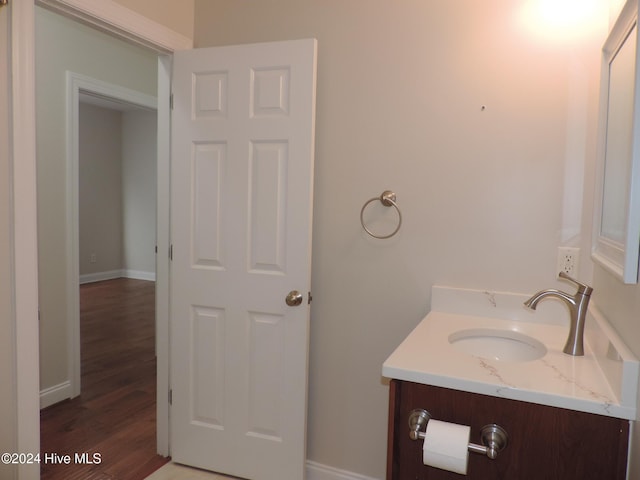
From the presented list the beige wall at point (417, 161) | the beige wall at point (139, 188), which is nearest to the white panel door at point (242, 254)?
the beige wall at point (417, 161)

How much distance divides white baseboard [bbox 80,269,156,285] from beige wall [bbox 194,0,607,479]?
557 centimetres

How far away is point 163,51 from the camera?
2.17m

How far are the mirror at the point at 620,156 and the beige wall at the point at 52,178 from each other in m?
2.98

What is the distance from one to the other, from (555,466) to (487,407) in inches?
8.0

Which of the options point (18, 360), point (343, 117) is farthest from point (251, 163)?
point (18, 360)

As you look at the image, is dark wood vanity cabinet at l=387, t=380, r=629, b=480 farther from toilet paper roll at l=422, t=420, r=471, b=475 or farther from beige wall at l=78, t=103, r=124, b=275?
beige wall at l=78, t=103, r=124, b=275

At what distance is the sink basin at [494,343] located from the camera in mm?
1613

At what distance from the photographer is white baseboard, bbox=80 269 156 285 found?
690 cm

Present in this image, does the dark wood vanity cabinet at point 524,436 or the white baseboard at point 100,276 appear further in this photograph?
the white baseboard at point 100,276

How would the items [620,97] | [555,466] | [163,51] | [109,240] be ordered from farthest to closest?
[109,240] < [163,51] < [620,97] < [555,466]

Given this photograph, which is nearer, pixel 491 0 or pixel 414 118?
pixel 491 0

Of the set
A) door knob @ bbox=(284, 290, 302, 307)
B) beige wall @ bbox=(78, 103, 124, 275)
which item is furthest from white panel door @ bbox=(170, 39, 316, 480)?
beige wall @ bbox=(78, 103, 124, 275)

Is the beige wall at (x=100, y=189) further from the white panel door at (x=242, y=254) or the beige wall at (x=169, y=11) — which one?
the white panel door at (x=242, y=254)

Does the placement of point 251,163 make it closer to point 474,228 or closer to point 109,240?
point 474,228
